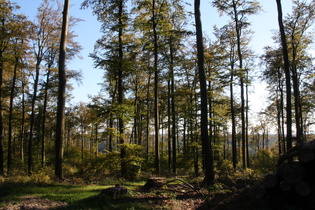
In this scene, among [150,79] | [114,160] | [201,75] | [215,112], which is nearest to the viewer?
[201,75]

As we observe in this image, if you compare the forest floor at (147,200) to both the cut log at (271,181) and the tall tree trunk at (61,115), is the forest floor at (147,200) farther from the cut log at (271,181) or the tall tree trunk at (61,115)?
the tall tree trunk at (61,115)

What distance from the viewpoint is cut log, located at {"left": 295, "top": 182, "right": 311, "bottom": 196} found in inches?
181

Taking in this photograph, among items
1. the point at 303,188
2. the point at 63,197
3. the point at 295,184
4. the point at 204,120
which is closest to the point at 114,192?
the point at 63,197

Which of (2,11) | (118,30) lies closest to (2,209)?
(118,30)

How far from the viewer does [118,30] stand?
14.7 metres

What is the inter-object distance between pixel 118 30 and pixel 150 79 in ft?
34.1

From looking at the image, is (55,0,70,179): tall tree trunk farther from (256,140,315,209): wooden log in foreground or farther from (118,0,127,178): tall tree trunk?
(256,140,315,209): wooden log in foreground

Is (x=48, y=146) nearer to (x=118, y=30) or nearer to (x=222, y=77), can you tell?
(x=118, y=30)

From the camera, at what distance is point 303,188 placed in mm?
4648

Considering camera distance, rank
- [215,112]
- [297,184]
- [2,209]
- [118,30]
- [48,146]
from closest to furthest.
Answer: [297,184] → [2,209] → [118,30] → [215,112] → [48,146]

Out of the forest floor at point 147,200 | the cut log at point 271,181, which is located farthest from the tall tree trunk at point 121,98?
the cut log at point 271,181

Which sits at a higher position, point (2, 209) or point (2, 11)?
point (2, 11)

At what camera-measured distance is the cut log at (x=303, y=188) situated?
461cm

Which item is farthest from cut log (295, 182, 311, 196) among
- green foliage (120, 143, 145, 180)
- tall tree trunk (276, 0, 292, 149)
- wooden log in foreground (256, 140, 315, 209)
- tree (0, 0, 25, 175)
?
tree (0, 0, 25, 175)
